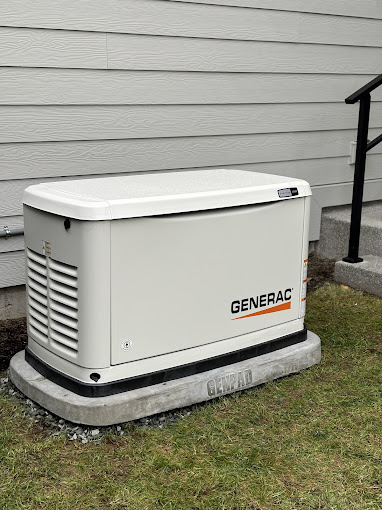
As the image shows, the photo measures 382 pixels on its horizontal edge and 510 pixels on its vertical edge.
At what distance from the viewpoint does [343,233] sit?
4.67 meters

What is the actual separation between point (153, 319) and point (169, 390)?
281 mm

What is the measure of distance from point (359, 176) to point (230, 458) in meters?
2.33

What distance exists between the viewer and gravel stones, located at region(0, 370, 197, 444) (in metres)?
2.49

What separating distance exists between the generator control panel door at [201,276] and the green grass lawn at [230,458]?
300mm

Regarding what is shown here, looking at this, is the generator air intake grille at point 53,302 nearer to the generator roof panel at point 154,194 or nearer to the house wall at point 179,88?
the generator roof panel at point 154,194

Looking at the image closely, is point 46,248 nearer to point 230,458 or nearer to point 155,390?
point 155,390

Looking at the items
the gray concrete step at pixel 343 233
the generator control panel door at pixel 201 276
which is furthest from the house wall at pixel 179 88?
the generator control panel door at pixel 201 276

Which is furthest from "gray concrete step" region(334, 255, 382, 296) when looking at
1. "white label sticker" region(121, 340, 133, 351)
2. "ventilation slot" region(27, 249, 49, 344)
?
"ventilation slot" region(27, 249, 49, 344)

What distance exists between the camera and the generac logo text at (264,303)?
279 cm

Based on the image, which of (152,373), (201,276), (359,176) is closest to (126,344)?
(152,373)

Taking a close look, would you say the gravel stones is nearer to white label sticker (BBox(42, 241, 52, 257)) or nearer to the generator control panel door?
the generator control panel door

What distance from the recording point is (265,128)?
13.9 ft

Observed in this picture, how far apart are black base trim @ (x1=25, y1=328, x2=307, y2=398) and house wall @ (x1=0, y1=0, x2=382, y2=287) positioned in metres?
0.97

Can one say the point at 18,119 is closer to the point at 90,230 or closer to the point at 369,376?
the point at 90,230
